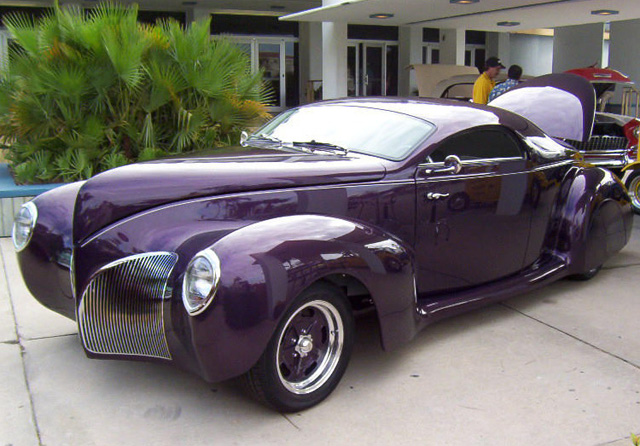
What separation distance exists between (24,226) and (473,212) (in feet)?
9.27

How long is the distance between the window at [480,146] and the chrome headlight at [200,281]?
183 cm

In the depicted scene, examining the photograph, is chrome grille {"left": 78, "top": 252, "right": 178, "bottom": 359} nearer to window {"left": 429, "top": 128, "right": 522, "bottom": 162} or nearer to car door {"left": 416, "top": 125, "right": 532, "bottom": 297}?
car door {"left": 416, "top": 125, "right": 532, "bottom": 297}

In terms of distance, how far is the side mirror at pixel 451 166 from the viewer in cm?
425

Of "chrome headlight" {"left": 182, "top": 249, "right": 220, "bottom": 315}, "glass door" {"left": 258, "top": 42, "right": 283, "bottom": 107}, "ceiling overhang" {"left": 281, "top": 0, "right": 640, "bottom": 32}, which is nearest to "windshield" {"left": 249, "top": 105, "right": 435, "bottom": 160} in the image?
"chrome headlight" {"left": 182, "top": 249, "right": 220, "bottom": 315}

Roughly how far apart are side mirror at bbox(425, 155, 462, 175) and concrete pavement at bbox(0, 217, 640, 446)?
1123 mm

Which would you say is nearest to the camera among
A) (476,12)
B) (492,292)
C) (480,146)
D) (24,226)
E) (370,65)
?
(24,226)

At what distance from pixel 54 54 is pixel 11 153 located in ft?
6.13

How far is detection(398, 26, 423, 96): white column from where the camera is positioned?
26125 millimetres

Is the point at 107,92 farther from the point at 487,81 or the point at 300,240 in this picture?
the point at 300,240

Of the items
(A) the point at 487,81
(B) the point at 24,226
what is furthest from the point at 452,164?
(A) the point at 487,81

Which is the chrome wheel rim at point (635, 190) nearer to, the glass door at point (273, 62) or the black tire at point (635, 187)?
the black tire at point (635, 187)

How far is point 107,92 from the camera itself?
8.06 meters

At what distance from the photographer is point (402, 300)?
3.79 metres

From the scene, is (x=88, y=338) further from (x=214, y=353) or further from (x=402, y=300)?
(x=402, y=300)
